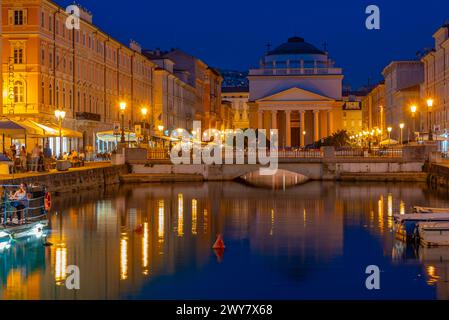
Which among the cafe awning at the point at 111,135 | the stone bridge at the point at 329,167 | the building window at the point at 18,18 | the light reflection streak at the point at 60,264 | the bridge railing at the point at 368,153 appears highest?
the building window at the point at 18,18

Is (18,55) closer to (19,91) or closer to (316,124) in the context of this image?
(19,91)

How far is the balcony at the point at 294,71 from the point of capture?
5394 inches

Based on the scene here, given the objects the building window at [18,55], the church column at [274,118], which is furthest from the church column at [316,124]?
the building window at [18,55]

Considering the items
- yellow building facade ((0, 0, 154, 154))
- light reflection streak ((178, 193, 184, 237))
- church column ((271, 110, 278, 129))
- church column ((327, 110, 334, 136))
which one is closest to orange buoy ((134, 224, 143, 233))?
light reflection streak ((178, 193, 184, 237))

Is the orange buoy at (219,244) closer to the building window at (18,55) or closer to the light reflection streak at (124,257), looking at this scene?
the light reflection streak at (124,257)

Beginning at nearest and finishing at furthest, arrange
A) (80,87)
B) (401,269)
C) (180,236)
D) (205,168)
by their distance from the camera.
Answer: (401,269), (180,236), (205,168), (80,87)

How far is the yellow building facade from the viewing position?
210 feet

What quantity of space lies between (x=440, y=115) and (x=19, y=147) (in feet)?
171

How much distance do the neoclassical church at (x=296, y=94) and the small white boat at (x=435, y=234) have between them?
101 metres

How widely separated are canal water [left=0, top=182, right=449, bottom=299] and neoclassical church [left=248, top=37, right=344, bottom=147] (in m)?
80.7

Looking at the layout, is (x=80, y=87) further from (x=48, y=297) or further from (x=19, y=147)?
(x=48, y=297)

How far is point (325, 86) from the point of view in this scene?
13662 cm
